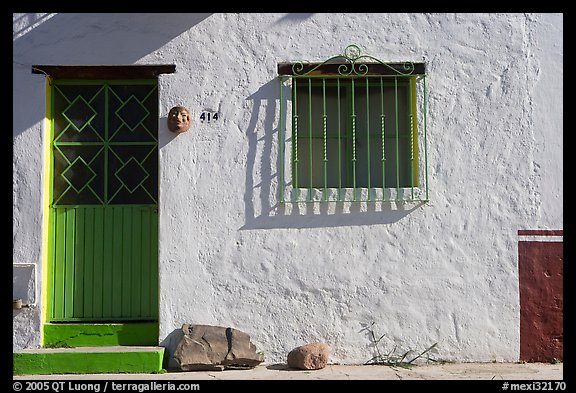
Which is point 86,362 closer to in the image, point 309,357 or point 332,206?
point 309,357

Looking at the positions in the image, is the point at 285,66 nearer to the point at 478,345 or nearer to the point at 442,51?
the point at 442,51

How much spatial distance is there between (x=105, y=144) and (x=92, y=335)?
1.79 metres

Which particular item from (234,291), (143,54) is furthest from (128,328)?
(143,54)

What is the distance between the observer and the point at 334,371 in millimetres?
6773

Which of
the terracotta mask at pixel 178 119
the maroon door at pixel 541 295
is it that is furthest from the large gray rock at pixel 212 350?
the maroon door at pixel 541 295

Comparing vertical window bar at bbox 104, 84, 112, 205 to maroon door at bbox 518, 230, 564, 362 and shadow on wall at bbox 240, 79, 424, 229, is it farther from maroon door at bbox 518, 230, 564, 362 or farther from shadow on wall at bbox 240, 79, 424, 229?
maroon door at bbox 518, 230, 564, 362

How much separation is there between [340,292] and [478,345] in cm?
137

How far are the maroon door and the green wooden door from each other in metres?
3.44

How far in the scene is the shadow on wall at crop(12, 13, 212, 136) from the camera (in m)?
7.16

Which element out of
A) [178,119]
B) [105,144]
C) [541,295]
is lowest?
[541,295]

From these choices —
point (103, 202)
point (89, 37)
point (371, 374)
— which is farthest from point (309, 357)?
point (89, 37)

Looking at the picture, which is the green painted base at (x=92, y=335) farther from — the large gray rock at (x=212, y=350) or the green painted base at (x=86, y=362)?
the large gray rock at (x=212, y=350)

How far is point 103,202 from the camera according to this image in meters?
7.28

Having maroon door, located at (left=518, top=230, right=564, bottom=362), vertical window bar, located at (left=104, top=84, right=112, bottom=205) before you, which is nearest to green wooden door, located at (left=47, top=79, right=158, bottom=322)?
vertical window bar, located at (left=104, top=84, right=112, bottom=205)
